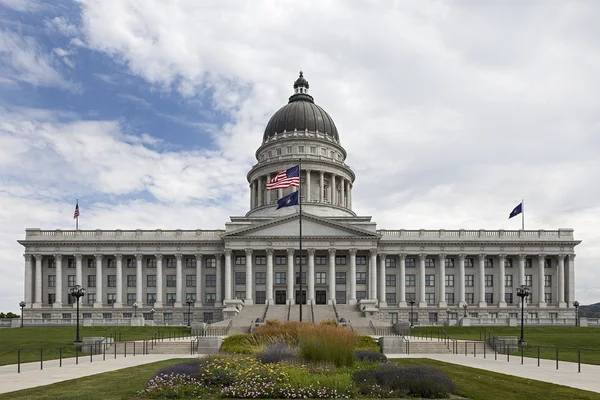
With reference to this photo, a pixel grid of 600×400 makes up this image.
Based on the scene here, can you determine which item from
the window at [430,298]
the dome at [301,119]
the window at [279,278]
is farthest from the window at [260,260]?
the dome at [301,119]

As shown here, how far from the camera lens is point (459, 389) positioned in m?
17.6

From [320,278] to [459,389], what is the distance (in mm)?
62664

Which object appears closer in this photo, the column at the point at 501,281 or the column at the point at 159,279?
the column at the point at 159,279

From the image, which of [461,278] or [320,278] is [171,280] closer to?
[320,278]

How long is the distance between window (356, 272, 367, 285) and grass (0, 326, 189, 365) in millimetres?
31284

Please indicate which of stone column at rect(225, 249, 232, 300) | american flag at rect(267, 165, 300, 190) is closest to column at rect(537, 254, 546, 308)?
stone column at rect(225, 249, 232, 300)

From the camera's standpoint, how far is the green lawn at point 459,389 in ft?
55.1

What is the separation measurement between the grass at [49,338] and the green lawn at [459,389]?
13102mm

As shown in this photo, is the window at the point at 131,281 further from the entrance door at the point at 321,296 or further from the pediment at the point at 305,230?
the entrance door at the point at 321,296

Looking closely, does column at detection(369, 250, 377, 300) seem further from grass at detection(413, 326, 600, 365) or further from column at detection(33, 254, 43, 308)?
column at detection(33, 254, 43, 308)

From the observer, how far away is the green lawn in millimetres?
16781

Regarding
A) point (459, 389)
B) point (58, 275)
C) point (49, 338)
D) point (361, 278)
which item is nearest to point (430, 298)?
point (361, 278)

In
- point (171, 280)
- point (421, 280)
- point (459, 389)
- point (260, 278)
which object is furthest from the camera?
point (171, 280)

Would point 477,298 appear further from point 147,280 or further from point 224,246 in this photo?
point 147,280
